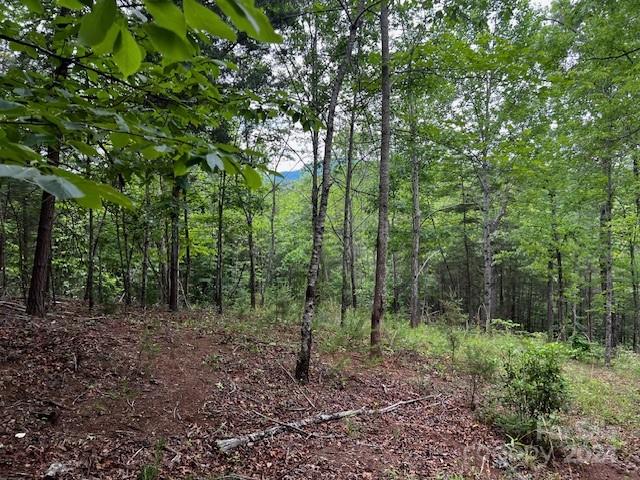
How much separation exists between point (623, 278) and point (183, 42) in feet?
76.9

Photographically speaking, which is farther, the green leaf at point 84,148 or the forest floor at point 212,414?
A: the forest floor at point 212,414

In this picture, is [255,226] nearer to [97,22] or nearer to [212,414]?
[212,414]

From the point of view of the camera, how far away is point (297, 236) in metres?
22.7

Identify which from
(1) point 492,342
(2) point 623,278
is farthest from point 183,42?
(2) point 623,278

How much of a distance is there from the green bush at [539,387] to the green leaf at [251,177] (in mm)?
5485

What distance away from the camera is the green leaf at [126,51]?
83cm

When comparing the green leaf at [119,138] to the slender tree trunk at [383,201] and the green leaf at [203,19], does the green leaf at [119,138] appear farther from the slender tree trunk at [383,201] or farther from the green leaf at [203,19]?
the slender tree trunk at [383,201]

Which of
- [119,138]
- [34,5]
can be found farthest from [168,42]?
[119,138]

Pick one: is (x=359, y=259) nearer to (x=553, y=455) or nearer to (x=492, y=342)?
(x=492, y=342)

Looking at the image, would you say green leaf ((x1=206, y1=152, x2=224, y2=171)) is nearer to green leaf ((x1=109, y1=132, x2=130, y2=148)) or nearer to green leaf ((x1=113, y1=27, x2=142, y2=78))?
green leaf ((x1=113, y1=27, x2=142, y2=78))

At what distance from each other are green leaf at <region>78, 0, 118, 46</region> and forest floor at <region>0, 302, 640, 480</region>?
355 centimetres

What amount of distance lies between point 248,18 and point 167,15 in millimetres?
146

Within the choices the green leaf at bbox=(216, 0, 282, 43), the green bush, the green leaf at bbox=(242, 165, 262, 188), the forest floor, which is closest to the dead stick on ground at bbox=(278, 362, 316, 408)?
the forest floor

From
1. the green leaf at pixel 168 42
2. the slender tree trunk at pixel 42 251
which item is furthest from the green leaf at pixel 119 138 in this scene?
the slender tree trunk at pixel 42 251
